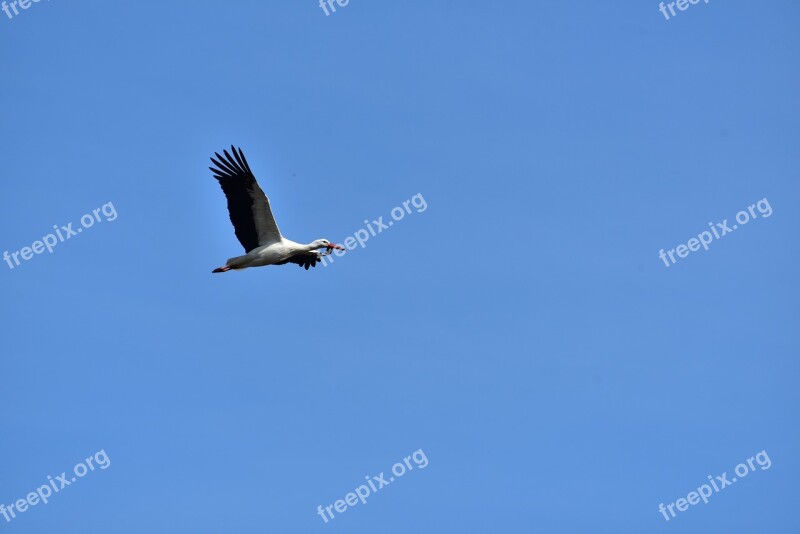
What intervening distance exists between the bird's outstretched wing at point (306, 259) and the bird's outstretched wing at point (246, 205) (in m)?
1.28

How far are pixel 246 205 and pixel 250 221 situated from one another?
0.45 meters

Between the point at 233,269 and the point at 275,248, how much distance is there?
48.8 inches

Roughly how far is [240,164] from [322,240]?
11.9ft

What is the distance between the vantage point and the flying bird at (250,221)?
217ft

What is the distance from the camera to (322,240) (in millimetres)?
68500

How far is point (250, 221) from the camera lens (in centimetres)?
6669

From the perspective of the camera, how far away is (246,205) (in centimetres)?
6650

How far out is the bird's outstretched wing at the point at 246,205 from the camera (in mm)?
66188

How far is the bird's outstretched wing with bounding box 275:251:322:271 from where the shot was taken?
6825cm

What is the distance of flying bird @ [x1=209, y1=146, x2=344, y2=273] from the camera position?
66.2 meters

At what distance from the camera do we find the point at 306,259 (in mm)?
68750

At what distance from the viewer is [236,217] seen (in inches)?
2623

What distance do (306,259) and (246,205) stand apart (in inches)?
118

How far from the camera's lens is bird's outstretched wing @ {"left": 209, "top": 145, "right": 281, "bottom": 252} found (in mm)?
66188
